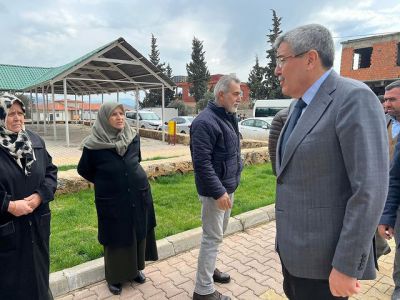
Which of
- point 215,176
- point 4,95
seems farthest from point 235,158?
point 4,95

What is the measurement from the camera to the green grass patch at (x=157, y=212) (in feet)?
11.7

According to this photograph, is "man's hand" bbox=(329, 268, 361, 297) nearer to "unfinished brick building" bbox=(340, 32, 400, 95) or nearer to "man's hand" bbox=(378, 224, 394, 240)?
"man's hand" bbox=(378, 224, 394, 240)

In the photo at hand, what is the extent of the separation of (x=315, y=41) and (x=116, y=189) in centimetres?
220

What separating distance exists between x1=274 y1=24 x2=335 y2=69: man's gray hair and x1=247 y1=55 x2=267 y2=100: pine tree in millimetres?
39019

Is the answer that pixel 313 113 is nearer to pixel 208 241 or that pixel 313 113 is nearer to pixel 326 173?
pixel 326 173

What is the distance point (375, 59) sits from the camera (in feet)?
79.7

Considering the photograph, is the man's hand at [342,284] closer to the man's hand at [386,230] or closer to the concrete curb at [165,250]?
the man's hand at [386,230]

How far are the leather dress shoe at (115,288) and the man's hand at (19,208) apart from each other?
1.28 metres

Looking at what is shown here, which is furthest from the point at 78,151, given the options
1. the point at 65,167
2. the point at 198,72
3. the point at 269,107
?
the point at 198,72

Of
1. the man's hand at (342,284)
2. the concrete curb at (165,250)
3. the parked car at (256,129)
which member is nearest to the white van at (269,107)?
the parked car at (256,129)

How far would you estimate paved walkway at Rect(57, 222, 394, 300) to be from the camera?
121 inches

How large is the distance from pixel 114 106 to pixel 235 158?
1.27 m

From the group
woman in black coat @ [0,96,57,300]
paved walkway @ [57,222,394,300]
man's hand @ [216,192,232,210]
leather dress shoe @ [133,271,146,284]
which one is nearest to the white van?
paved walkway @ [57,222,394,300]

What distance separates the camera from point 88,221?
4.46 metres
